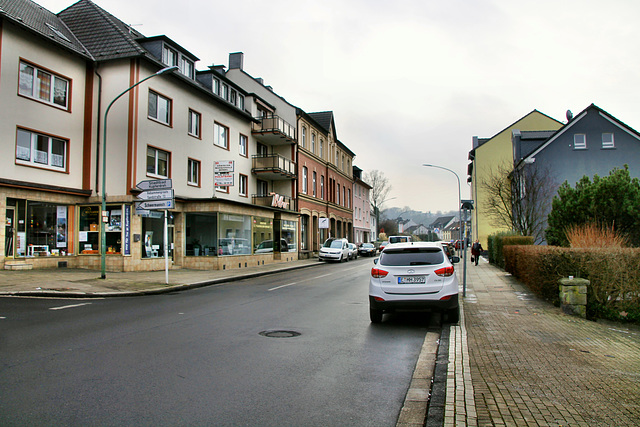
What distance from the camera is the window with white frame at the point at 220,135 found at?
2800 cm

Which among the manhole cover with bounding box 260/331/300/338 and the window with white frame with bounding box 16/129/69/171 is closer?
the manhole cover with bounding box 260/331/300/338

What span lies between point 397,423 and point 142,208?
1485cm

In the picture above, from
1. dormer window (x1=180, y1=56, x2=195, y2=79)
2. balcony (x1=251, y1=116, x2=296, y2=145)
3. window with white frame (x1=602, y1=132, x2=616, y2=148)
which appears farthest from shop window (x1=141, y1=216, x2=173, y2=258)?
window with white frame (x1=602, y1=132, x2=616, y2=148)

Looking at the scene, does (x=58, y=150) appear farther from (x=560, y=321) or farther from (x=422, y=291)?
(x=560, y=321)

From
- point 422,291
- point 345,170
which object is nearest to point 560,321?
point 422,291

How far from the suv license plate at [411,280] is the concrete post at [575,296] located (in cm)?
354

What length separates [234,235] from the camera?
85.1 ft

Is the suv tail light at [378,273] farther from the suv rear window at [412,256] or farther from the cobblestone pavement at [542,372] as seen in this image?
the cobblestone pavement at [542,372]

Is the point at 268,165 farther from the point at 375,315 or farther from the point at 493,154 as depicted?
the point at 493,154

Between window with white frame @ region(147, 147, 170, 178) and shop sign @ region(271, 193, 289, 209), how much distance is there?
1055 centimetres

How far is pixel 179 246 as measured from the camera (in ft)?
78.9

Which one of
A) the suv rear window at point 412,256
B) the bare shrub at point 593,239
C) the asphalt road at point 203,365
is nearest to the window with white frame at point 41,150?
the asphalt road at point 203,365

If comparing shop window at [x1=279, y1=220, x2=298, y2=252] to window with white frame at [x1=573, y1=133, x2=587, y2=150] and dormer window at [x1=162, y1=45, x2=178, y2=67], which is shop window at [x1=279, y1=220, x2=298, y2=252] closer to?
dormer window at [x1=162, y1=45, x2=178, y2=67]

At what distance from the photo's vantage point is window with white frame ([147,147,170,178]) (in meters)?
22.4
